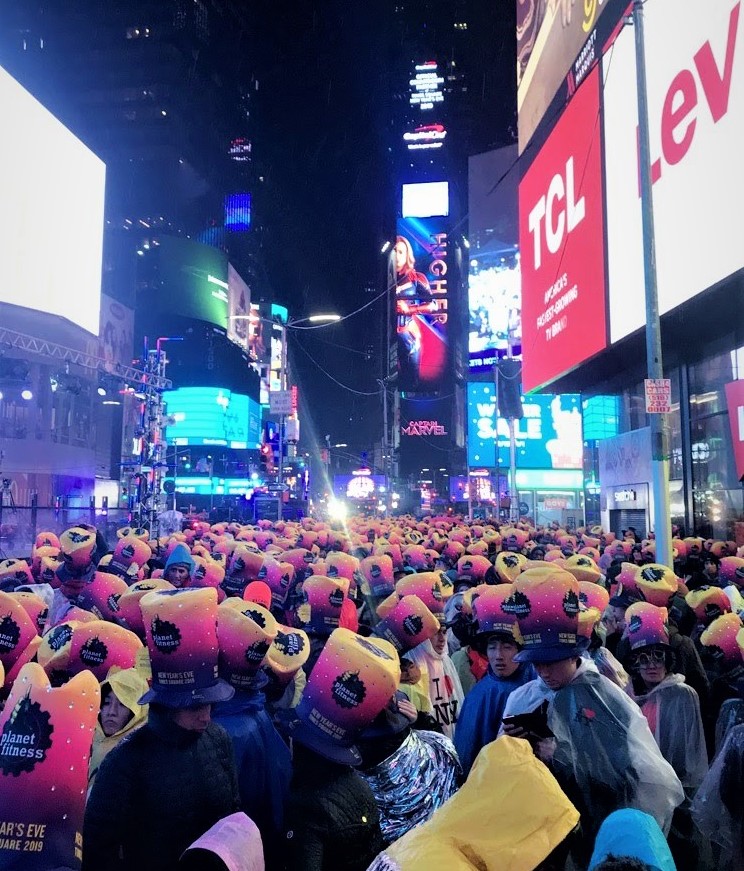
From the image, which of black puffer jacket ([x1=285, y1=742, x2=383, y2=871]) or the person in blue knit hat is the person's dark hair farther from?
the person in blue knit hat

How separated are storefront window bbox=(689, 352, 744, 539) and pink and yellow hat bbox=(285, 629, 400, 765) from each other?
1587 centimetres

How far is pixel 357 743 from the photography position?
3.05m

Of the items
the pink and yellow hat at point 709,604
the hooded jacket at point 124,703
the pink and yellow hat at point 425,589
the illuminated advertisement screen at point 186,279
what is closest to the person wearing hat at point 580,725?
the hooded jacket at point 124,703

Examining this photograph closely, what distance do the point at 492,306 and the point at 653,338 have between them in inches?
1800

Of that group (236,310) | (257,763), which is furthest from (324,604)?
(236,310)

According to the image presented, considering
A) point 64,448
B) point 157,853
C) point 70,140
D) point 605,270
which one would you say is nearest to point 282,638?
point 157,853

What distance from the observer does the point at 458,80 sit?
90000mm

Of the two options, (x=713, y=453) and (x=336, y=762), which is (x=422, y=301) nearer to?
(x=713, y=453)

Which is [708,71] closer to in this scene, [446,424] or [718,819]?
[718,819]

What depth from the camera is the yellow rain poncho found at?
1.55m

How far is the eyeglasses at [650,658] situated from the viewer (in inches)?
181

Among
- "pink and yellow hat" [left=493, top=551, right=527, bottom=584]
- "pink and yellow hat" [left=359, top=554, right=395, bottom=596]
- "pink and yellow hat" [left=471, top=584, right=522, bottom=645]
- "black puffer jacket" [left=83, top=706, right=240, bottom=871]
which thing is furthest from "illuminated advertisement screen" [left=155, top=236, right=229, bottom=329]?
"black puffer jacket" [left=83, top=706, right=240, bottom=871]

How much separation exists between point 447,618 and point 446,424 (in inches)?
2351

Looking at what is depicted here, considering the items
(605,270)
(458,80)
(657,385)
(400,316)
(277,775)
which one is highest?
(458,80)
